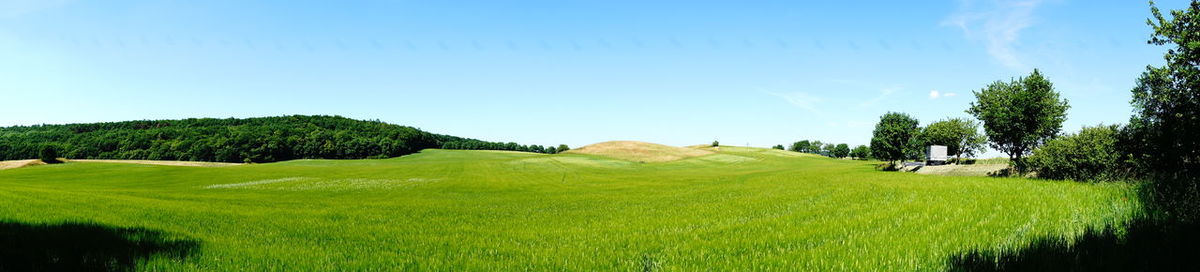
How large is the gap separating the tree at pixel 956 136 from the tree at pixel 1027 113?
20.1m

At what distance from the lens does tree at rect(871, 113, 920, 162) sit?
235 feet

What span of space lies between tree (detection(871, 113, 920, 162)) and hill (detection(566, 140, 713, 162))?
1715 inches

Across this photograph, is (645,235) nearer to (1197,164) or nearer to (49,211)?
(49,211)

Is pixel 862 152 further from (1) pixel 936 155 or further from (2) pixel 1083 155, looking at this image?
(2) pixel 1083 155

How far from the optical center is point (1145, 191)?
13.0 m

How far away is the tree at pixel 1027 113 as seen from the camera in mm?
54375

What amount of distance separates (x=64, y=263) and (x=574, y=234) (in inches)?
343

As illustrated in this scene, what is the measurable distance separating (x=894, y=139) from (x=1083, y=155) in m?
48.0

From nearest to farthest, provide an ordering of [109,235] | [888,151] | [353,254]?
[353,254] → [109,235] → [888,151]

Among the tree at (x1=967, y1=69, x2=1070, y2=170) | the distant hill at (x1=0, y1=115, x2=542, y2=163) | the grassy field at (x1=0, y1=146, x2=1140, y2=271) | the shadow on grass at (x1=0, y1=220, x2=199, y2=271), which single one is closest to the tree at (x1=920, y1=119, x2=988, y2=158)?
A: the tree at (x1=967, y1=69, x2=1070, y2=170)

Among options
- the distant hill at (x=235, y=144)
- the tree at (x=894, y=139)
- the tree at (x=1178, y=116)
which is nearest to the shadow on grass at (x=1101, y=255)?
the tree at (x=1178, y=116)

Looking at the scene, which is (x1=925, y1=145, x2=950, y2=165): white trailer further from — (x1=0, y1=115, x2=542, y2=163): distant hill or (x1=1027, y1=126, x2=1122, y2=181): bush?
(x1=0, y1=115, x2=542, y2=163): distant hill

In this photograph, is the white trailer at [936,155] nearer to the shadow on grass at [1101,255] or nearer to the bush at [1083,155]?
the bush at [1083,155]

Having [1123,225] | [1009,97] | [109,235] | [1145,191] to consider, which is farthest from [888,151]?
[109,235]
